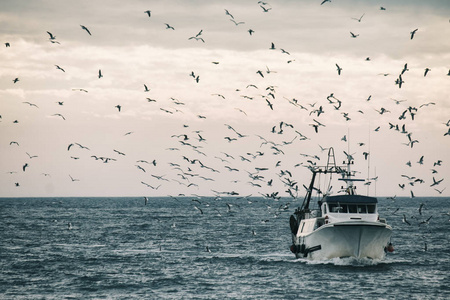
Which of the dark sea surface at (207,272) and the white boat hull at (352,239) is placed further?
the white boat hull at (352,239)

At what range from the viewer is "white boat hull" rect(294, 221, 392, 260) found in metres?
47.6

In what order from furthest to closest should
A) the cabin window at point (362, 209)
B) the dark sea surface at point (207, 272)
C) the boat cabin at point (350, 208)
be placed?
the cabin window at point (362, 209), the boat cabin at point (350, 208), the dark sea surface at point (207, 272)

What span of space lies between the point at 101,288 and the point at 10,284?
21.2ft

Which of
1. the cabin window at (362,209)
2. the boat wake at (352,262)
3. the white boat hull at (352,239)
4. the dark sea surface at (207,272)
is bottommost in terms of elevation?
the dark sea surface at (207,272)

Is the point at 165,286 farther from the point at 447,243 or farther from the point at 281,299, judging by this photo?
the point at 447,243

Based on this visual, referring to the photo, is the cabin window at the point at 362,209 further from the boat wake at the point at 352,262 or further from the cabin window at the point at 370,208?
the boat wake at the point at 352,262

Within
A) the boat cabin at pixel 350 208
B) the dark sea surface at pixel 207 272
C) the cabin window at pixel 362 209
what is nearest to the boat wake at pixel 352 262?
the dark sea surface at pixel 207 272

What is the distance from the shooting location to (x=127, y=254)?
6341cm

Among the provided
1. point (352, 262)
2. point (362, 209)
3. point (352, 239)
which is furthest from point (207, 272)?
point (362, 209)

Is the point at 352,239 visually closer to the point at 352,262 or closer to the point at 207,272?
the point at 352,262

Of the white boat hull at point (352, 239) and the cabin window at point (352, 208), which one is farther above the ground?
the cabin window at point (352, 208)

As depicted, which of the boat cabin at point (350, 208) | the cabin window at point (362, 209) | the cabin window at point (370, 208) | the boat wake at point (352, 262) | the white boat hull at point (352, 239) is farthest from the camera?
the cabin window at point (370, 208)

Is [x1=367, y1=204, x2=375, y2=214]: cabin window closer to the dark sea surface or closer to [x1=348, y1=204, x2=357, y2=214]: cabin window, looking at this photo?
[x1=348, y1=204, x2=357, y2=214]: cabin window

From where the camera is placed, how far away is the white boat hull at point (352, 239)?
47625 millimetres
